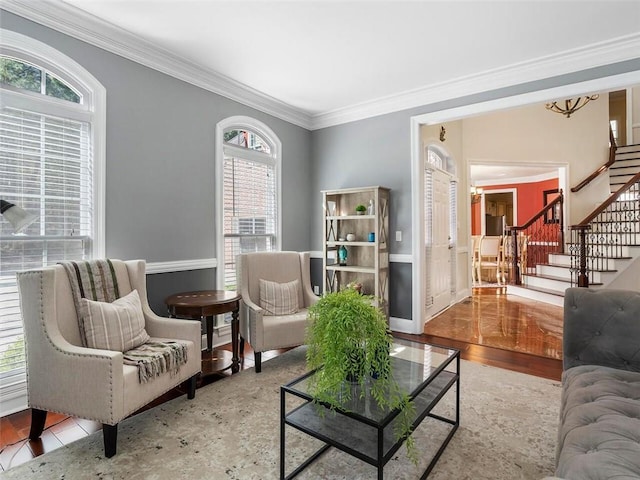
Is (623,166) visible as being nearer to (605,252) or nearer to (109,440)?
(605,252)

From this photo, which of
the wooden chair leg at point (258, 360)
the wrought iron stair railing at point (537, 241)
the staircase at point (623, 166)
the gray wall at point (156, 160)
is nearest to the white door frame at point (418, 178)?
the wooden chair leg at point (258, 360)

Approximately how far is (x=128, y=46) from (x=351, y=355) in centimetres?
316

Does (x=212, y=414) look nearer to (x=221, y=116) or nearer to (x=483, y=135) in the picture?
(x=221, y=116)

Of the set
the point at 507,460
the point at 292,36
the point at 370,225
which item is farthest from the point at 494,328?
the point at 292,36

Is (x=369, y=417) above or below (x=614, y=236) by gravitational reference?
below

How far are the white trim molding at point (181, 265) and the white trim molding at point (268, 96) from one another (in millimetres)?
1816

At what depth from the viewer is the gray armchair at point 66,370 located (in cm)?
191

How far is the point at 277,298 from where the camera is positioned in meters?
3.47

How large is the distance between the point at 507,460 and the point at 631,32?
3.52m

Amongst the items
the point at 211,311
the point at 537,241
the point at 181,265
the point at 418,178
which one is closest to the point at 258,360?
the point at 211,311

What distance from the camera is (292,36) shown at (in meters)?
3.01

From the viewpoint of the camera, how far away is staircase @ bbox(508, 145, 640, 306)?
5.33 metres

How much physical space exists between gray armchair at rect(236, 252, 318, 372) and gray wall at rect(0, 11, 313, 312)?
0.57m

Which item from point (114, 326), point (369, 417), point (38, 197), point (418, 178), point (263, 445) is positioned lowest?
point (263, 445)
